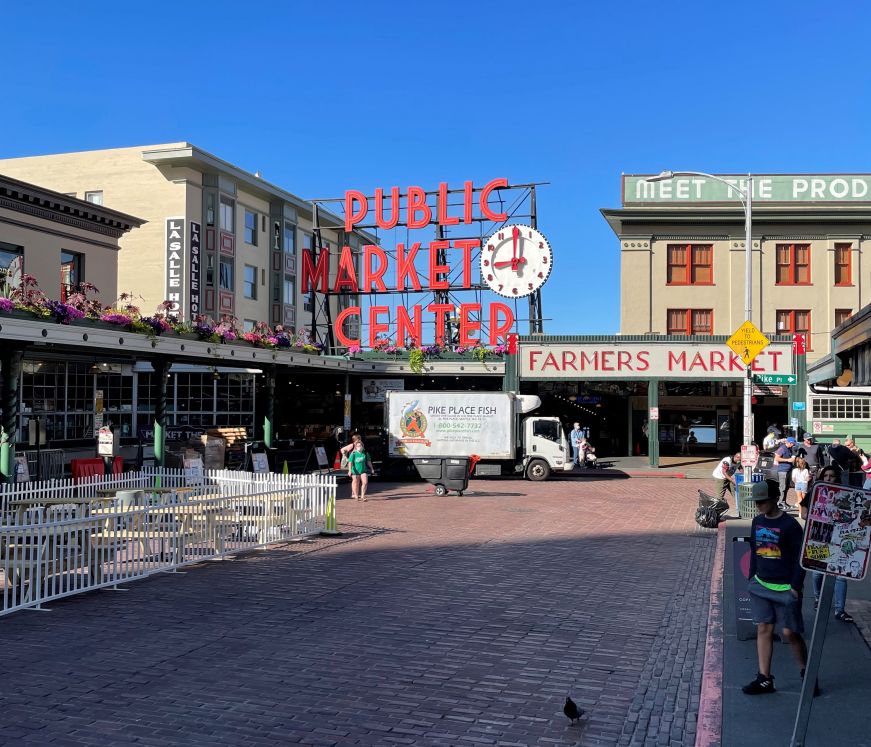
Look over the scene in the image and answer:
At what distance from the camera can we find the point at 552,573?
13.0 m

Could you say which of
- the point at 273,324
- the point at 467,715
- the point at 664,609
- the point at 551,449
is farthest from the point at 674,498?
the point at 273,324

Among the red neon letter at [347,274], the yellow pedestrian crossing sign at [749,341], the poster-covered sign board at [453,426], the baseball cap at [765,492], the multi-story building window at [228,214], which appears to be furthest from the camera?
the multi-story building window at [228,214]

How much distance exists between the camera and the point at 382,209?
136 ft

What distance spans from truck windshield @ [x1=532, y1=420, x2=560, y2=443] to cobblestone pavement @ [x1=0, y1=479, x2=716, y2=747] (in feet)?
49.9

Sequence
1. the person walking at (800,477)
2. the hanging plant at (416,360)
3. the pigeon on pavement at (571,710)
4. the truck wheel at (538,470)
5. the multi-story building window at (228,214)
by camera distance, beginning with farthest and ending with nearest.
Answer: the multi-story building window at (228,214), the hanging plant at (416,360), the truck wheel at (538,470), the person walking at (800,477), the pigeon on pavement at (571,710)

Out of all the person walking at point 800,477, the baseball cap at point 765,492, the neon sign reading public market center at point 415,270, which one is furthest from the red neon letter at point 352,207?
the baseball cap at point 765,492

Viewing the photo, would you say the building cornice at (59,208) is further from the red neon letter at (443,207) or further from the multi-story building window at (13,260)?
the red neon letter at (443,207)

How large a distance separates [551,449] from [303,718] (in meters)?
24.3

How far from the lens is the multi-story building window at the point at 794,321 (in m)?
41.3

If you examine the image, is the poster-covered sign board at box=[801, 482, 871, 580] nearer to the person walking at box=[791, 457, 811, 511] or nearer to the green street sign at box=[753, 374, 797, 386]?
the person walking at box=[791, 457, 811, 511]

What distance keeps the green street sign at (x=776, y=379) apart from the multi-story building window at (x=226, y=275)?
26360 mm

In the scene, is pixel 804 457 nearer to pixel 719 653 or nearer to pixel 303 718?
pixel 719 653

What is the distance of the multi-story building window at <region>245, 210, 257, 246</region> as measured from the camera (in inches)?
1901

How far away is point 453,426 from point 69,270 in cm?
1423
